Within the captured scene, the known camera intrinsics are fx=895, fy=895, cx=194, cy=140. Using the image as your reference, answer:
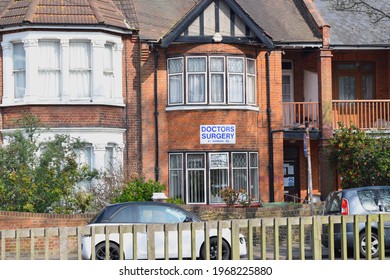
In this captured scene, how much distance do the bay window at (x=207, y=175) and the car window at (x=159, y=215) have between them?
10.1 m

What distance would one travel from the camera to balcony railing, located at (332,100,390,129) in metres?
31.6

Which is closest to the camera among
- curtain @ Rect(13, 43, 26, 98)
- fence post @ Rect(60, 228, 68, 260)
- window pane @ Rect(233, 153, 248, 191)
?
fence post @ Rect(60, 228, 68, 260)

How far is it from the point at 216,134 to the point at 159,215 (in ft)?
35.0

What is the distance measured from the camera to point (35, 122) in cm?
2516

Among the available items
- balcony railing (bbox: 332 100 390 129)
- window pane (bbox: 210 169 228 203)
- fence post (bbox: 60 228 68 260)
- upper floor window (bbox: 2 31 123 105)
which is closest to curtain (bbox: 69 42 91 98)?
upper floor window (bbox: 2 31 123 105)

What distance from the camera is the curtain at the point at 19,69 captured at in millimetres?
28188

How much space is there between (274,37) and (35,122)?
9.54 metres

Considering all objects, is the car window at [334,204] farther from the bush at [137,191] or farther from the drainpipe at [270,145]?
the drainpipe at [270,145]

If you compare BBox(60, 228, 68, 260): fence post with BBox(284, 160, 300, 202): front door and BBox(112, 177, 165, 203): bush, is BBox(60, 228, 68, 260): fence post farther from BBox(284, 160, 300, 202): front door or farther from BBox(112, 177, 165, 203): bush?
BBox(284, 160, 300, 202): front door

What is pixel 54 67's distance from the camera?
28.0 meters

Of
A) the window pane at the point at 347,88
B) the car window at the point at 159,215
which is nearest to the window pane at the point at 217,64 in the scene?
the window pane at the point at 347,88

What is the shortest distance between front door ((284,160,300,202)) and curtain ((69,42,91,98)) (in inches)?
344

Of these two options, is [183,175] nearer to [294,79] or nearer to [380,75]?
[294,79]

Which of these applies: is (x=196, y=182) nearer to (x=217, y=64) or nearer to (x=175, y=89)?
(x=175, y=89)
